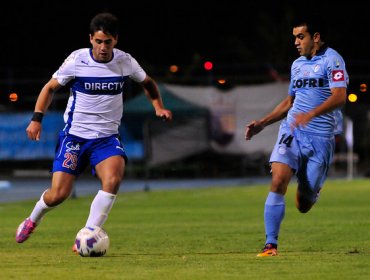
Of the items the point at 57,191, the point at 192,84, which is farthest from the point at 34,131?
the point at 192,84

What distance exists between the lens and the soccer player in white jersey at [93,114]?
38.0 ft

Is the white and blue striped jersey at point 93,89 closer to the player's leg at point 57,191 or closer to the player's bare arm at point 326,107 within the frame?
the player's leg at point 57,191

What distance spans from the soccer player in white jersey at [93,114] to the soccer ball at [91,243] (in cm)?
25

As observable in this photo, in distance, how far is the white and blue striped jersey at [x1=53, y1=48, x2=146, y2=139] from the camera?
11.7 m

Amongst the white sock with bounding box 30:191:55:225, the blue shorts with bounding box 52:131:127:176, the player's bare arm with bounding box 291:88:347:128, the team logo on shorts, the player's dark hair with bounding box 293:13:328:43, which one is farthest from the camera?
the white sock with bounding box 30:191:55:225

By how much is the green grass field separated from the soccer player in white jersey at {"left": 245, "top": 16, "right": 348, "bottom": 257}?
0.58 m

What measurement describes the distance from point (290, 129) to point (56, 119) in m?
20.0

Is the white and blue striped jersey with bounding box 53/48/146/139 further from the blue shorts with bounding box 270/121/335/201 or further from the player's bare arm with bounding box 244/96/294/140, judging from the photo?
the blue shorts with bounding box 270/121/335/201

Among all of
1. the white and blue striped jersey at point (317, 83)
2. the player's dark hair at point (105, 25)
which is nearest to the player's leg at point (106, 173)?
the player's dark hair at point (105, 25)

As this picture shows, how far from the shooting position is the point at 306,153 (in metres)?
11.8

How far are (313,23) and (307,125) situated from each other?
1042 mm

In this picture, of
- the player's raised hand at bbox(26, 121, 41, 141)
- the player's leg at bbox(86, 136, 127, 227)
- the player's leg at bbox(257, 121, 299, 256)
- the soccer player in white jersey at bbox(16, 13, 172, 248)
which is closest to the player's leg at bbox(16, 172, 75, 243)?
the soccer player in white jersey at bbox(16, 13, 172, 248)

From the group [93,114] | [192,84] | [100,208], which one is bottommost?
[192,84]

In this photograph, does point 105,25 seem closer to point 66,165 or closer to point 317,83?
point 66,165
